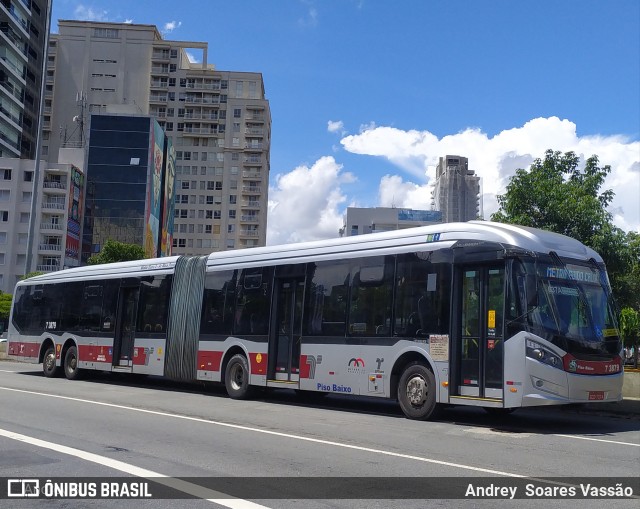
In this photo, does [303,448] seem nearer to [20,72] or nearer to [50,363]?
[50,363]

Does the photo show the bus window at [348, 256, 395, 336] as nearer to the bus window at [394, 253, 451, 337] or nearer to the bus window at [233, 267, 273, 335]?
the bus window at [394, 253, 451, 337]

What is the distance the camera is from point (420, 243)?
1304cm

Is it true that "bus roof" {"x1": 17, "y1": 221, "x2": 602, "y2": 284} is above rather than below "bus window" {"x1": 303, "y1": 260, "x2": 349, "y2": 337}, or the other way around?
above

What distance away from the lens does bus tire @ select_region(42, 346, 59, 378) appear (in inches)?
873

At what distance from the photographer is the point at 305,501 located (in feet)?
20.7

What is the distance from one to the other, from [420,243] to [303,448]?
201 inches

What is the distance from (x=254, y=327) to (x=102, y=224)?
8304 cm

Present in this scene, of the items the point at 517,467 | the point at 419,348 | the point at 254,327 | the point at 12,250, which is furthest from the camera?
the point at 12,250

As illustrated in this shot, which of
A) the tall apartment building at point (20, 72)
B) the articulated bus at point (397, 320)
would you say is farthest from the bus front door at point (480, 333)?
the tall apartment building at point (20, 72)

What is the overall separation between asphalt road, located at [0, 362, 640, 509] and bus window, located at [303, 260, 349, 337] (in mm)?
1702

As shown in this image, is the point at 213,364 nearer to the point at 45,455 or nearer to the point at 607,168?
the point at 45,455

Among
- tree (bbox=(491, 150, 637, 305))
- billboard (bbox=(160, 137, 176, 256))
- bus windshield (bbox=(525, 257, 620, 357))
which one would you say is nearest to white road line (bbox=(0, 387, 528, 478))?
bus windshield (bbox=(525, 257, 620, 357))

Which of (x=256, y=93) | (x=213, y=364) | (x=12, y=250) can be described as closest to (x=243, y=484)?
(x=213, y=364)

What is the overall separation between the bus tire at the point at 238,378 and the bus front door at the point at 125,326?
13.4 feet
